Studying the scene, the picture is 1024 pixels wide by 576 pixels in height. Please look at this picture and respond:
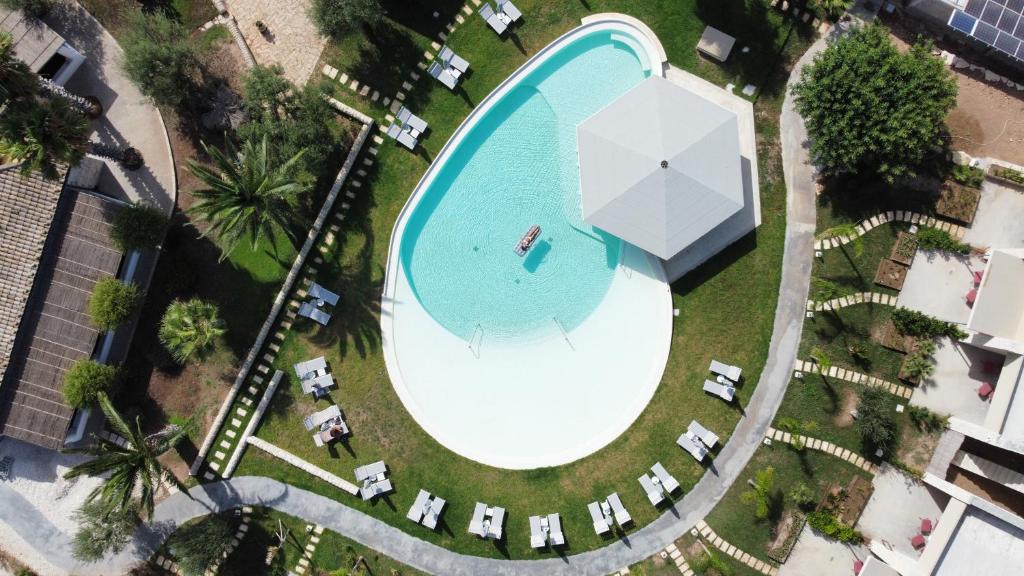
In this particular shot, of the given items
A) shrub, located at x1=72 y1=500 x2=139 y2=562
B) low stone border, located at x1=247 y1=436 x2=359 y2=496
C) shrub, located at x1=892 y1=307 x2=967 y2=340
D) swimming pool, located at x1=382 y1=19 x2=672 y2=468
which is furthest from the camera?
swimming pool, located at x1=382 y1=19 x2=672 y2=468

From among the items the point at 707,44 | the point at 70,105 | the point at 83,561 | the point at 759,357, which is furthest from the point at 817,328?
the point at 83,561

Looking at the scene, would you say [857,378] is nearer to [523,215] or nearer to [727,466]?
[727,466]

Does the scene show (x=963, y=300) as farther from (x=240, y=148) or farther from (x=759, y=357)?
(x=240, y=148)

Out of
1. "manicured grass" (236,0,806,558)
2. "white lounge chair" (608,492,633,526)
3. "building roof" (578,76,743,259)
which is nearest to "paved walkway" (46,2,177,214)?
"manicured grass" (236,0,806,558)

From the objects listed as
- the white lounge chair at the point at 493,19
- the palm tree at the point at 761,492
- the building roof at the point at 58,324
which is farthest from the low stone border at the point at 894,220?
the building roof at the point at 58,324

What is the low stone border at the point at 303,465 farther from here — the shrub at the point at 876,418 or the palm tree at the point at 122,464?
the shrub at the point at 876,418

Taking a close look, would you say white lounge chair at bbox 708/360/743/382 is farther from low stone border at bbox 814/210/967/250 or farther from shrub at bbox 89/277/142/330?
shrub at bbox 89/277/142/330
